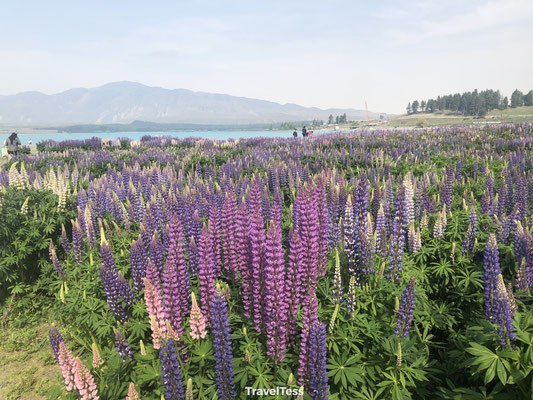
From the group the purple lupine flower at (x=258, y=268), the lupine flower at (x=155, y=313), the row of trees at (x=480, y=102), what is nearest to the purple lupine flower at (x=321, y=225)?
the purple lupine flower at (x=258, y=268)

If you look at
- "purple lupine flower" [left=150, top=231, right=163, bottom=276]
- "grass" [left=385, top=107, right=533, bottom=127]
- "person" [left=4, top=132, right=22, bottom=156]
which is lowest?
"purple lupine flower" [left=150, top=231, right=163, bottom=276]

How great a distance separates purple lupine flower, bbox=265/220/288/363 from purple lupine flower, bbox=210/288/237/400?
21.0 inches

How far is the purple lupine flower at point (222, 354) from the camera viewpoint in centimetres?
330

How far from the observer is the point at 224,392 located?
329 cm

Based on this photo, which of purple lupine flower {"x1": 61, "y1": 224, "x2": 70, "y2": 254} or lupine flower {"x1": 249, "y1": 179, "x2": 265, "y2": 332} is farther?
purple lupine flower {"x1": 61, "y1": 224, "x2": 70, "y2": 254}

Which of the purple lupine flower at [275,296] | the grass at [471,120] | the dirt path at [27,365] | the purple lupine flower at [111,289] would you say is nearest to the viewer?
the purple lupine flower at [275,296]

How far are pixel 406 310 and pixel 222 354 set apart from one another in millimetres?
2251

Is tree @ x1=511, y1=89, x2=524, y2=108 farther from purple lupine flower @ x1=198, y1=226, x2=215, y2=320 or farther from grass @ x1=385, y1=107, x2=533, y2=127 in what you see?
purple lupine flower @ x1=198, y1=226, x2=215, y2=320

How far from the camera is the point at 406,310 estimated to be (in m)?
3.83

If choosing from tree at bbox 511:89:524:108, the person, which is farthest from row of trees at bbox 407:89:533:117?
the person

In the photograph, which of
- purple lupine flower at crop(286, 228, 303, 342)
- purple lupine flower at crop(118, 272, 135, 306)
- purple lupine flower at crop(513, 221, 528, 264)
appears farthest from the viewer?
purple lupine flower at crop(118, 272, 135, 306)

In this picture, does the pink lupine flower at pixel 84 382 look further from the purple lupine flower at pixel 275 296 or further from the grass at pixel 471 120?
the grass at pixel 471 120

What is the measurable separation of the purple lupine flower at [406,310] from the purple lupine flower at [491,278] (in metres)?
0.81

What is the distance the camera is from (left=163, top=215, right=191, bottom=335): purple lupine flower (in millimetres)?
3844
